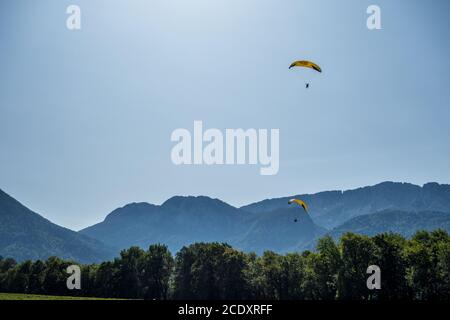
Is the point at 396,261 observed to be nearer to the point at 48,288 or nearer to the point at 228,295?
the point at 228,295

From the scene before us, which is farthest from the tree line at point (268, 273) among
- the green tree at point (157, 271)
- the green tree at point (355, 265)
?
the green tree at point (355, 265)

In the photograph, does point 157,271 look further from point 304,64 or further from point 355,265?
point 304,64

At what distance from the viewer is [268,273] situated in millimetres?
94062

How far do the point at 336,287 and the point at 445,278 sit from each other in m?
19.6

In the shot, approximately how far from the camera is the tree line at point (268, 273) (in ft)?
240

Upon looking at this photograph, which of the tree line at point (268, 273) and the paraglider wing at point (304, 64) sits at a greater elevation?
the paraglider wing at point (304, 64)

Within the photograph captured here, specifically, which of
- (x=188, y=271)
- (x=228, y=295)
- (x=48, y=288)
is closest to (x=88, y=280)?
(x=48, y=288)

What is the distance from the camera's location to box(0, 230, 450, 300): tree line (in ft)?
240

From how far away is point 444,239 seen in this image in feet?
259

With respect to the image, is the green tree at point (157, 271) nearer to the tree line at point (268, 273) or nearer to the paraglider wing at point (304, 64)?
the tree line at point (268, 273)

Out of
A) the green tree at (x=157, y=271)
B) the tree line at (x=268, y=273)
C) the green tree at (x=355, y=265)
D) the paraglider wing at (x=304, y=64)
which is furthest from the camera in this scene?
the green tree at (x=157, y=271)

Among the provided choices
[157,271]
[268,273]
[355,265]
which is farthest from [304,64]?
[157,271]

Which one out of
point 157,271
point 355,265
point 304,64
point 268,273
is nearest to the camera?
point 304,64

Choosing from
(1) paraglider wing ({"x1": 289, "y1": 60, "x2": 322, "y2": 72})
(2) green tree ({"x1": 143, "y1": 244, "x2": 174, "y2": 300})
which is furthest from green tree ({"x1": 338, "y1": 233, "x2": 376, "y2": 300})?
(2) green tree ({"x1": 143, "y1": 244, "x2": 174, "y2": 300})
